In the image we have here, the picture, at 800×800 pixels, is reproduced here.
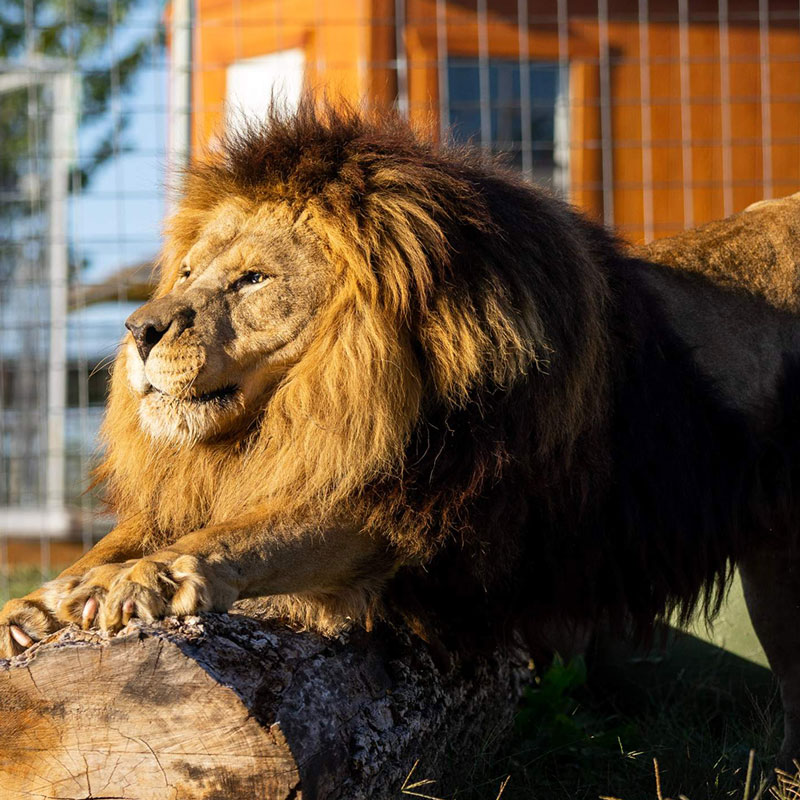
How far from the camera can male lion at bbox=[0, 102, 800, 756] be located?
8.11 ft

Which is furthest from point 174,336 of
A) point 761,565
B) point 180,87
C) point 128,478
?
point 180,87

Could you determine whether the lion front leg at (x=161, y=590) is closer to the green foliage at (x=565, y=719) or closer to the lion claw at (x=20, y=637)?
the lion claw at (x=20, y=637)

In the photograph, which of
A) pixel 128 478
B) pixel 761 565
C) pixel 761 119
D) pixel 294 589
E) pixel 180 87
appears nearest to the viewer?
pixel 294 589

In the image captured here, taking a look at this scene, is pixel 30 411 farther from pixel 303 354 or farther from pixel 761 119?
pixel 303 354

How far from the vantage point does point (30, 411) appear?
24.8ft

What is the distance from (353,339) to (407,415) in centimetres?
20

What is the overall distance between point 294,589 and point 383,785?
449 mm

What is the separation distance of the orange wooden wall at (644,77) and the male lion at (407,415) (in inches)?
149

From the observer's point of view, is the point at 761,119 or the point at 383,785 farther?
the point at 761,119

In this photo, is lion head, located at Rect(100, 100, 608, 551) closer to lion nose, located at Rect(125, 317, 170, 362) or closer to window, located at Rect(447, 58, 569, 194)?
lion nose, located at Rect(125, 317, 170, 362)

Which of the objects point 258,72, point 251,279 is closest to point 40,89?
point 258,72

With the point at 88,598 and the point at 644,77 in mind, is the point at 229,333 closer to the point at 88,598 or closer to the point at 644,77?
the point at 88,598

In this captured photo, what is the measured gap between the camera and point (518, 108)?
21.6 ft

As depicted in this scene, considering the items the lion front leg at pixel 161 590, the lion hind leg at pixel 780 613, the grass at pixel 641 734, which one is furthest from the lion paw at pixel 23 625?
the lion hind leg at pixel 780 613
